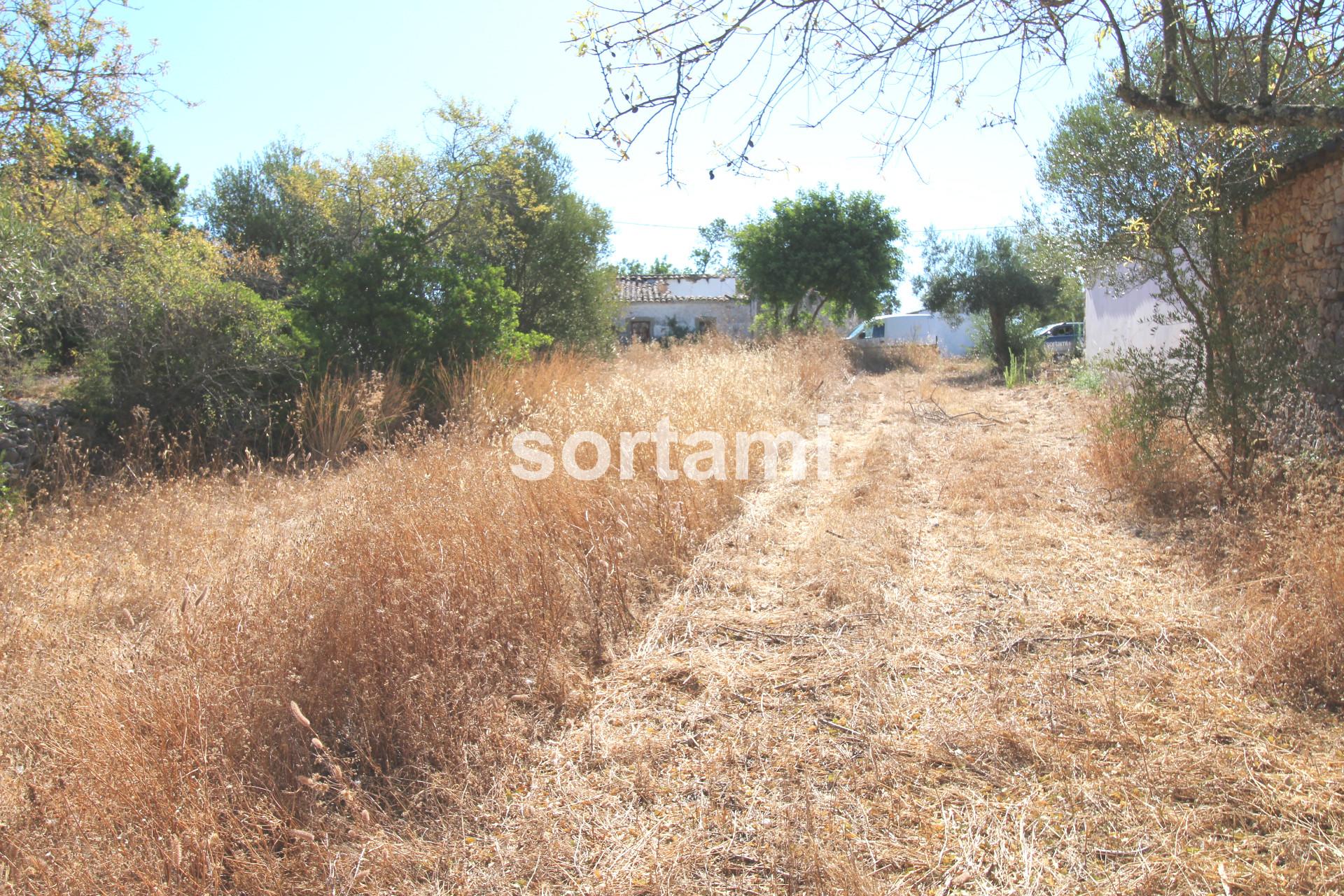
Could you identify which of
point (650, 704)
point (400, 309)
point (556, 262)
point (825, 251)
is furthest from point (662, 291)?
point (650, 704)

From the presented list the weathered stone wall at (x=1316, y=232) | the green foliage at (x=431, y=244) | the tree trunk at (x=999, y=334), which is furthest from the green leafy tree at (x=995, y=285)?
the weathered stone wall at (x=1316, y=232)

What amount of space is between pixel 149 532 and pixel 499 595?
10.4 feet

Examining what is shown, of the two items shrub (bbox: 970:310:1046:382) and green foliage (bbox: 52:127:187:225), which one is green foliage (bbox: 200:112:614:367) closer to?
green foliage (bbox: 52:127:187:225)

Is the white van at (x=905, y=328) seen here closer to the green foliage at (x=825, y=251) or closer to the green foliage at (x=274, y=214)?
the green foliage at (x=825, y=251)

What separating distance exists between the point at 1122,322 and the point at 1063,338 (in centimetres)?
1262

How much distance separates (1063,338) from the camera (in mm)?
21969

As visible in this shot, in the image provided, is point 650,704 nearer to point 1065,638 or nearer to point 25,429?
point 1065,638

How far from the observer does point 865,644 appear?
10.4 ft

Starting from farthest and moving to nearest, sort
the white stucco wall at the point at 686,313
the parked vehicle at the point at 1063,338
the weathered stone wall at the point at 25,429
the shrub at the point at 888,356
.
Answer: the white stucco wall at the point at 686,313 → the shrub at the point at 888,356 → the parked vehicle at the point at 1063,338 → the weathered stone wall at the point at 25,429

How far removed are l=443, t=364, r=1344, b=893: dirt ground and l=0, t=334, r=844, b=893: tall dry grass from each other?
0.29 meters

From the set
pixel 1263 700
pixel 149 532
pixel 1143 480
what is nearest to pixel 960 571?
pixel 1263 700

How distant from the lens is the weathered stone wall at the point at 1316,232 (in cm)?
429

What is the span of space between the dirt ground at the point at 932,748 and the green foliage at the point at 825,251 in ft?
57.6

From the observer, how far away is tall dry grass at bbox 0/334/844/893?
82.7 inches
